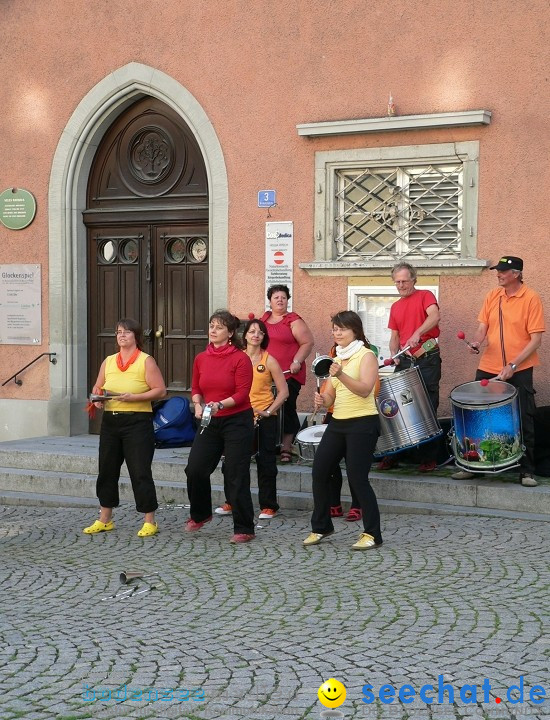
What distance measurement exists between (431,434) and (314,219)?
3.20 m

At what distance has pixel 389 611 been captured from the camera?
6191 mm

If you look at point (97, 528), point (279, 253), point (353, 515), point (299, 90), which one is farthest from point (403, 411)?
point (299, 90)

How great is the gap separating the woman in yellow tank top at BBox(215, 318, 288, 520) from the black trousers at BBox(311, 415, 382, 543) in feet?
3.58

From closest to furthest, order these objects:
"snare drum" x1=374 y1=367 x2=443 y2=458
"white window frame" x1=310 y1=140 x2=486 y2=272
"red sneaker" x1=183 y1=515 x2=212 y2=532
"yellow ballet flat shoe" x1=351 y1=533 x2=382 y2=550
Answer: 1. "yellow ballet flat shoe" x1=351 y1=533 x2=382 y2=550
2. "red sneaker" x1=183 y1=515 x2=212 y2=532
3. "snare drum" x1=374 y1=367 x2=443 y2=458
4. "white window frame" x1=310 y1=140 x2=486 y2=272

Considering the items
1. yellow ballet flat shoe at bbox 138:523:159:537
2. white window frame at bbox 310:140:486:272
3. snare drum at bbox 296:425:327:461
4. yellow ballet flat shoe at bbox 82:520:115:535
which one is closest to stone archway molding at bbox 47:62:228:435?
white window frame at bbox 310:140:486:272

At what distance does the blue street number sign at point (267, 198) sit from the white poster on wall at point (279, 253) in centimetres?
20

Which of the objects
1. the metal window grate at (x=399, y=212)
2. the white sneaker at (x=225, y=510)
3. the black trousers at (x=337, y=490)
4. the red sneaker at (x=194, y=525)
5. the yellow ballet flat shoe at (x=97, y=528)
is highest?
the metal window grate at (x=399, y=212)

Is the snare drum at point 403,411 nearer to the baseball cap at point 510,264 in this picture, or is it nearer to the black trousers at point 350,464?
the black trousers at point 350,464

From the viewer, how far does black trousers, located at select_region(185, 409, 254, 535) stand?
8.13m

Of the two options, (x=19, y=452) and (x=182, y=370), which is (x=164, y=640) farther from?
(x=182, y=370)

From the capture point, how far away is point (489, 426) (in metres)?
8.59

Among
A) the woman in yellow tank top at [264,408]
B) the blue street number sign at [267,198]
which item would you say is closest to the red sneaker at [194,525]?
the woman in yellow tank top at [264,408]

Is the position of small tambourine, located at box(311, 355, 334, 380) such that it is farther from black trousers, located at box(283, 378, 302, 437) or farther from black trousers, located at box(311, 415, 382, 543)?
black trousers, located at box(283, 378, 302, 437)

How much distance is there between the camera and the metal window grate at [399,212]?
10641 mm
